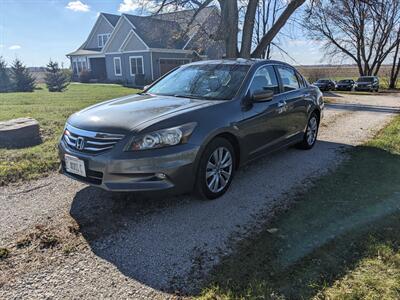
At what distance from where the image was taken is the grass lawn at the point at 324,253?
8.43 ft

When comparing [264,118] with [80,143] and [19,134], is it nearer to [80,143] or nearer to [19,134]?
[80,143]

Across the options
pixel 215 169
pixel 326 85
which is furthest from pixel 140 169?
pixel 326 85

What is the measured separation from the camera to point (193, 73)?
5098 millimetres

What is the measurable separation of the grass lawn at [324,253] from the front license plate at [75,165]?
1.83 meters

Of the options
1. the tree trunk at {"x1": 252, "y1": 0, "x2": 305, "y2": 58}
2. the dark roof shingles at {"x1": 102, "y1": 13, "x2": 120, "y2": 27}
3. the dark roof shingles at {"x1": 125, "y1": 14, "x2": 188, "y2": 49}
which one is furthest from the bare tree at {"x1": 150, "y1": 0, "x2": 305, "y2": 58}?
the dark roof shingles at {"x1": 102, "y1": 13, "x2": 120, "y2": 27}

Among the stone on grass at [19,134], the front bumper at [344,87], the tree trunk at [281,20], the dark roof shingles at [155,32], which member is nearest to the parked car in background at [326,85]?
the front bumper at [344,87]

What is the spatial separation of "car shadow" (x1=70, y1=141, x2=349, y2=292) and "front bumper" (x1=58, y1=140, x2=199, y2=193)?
0.58 ft

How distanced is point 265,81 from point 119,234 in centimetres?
311

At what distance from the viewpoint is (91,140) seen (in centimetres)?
359

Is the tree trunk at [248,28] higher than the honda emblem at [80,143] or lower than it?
higher

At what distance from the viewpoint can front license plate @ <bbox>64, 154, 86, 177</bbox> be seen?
363cm

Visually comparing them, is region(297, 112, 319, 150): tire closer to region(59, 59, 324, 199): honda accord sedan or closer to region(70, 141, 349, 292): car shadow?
region(59, 59, 324, 199): honda accord sedan

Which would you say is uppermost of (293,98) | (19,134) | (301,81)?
(301,81)

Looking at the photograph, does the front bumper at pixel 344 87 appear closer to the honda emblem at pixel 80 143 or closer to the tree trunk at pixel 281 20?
the tree trunk at pixel 281 20
